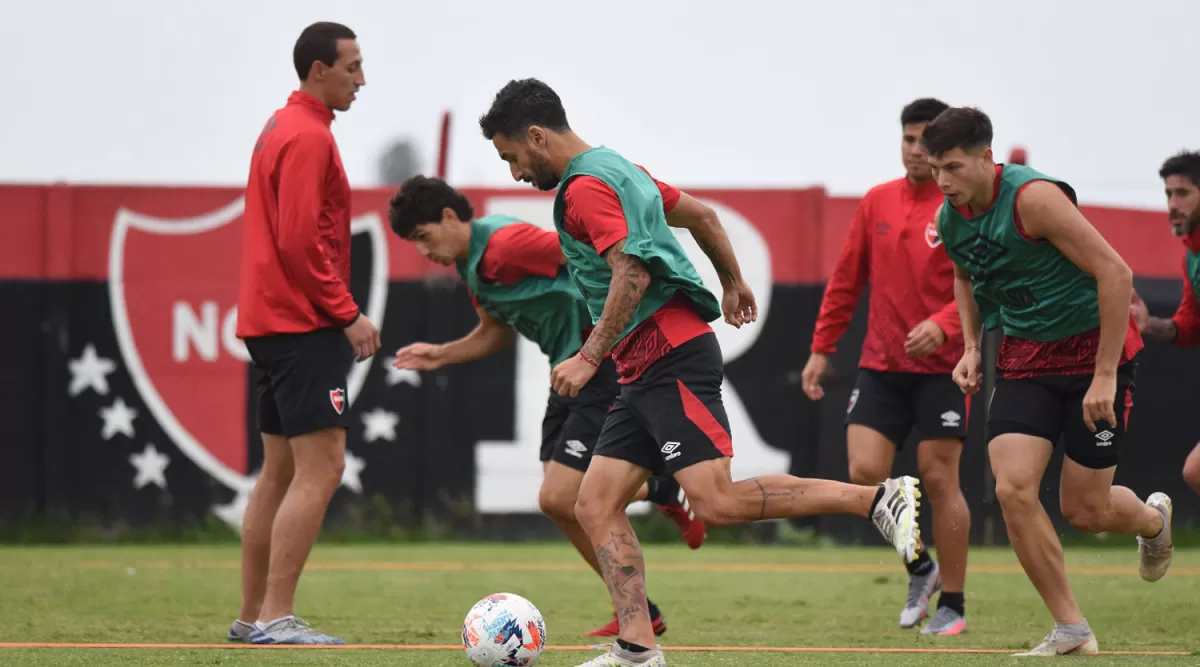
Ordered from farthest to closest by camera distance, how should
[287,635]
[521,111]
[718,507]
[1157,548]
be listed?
1. [1157,548]
2. [287,635]
3. [521,111]
4. [718,507]

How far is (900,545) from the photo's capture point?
4.79m

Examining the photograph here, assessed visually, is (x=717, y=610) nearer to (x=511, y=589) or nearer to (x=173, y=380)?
(x=511, y=589)

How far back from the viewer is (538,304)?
22.0ft

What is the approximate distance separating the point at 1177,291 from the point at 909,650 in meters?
6.75

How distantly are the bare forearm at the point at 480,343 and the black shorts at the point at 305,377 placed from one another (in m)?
0.84

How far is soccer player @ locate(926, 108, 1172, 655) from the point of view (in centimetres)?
534

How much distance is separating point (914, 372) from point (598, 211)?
8.86ft

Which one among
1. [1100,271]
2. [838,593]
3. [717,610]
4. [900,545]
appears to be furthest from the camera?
[838,593]

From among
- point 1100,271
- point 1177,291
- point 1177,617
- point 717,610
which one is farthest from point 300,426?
point 1177,291

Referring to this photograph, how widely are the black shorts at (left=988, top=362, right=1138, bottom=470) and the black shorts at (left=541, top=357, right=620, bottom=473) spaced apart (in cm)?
168

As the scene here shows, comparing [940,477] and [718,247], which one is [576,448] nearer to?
[718,247]

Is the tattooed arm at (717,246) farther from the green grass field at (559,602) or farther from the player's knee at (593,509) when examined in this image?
the green grass field at (559,602)

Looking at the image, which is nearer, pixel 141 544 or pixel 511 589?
pixel 511 589

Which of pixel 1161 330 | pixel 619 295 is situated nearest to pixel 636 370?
pixel 619 295
